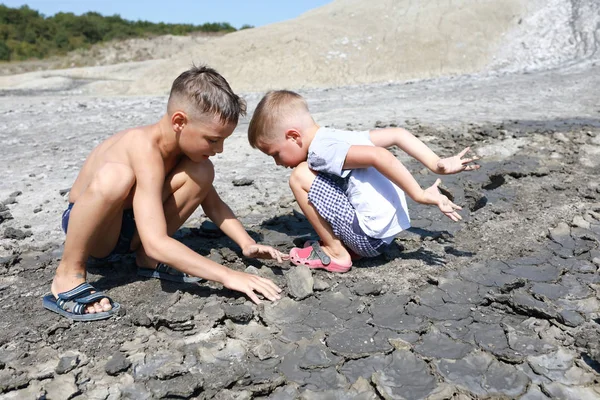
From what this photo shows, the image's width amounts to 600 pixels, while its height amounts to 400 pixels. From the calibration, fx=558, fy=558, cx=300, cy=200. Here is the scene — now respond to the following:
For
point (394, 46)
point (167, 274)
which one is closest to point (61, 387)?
point (167, 274)

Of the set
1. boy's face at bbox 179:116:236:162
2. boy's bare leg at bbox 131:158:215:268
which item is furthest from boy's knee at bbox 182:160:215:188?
boy's face at bbox 179:116:236:162

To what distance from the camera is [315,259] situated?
264cm

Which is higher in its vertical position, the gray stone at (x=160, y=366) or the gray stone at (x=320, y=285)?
the gray stone at (x=320, y=285)

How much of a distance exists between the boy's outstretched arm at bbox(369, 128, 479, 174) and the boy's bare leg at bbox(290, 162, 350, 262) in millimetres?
393

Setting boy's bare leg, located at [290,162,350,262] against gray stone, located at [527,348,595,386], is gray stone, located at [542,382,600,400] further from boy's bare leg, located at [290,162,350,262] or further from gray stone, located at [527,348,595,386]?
boy's bare leg, located at [290,162,350,262]

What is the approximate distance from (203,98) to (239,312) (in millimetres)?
889

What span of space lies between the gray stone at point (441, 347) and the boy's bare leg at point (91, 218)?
50.1 inches

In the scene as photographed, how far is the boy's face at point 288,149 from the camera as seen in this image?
2602 millimetres

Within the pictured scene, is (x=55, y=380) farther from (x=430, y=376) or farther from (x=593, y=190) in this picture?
(x=593, y=190)

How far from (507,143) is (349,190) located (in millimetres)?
2477

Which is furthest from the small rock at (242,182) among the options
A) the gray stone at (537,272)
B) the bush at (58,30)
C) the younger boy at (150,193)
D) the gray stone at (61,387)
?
the bush at (58,30)

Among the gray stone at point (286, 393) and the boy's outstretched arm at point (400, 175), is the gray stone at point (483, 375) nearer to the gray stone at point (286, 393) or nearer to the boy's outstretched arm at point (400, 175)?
the gray stone at point (286, 393)

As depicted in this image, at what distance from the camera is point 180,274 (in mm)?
2561

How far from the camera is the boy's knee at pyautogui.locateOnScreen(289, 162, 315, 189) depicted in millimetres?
2594
